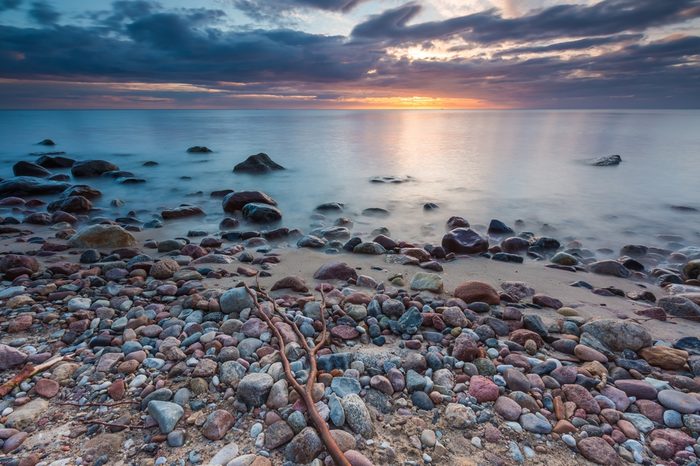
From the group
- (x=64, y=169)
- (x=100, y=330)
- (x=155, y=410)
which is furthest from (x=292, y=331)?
(x=64, y=169)

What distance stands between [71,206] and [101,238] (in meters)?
3.64

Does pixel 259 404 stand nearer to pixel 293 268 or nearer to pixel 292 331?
pixel 292 331

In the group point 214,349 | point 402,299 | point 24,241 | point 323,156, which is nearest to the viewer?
point 214,349

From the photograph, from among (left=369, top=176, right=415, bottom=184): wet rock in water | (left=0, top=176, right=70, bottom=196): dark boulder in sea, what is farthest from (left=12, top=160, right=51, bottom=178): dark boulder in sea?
(left=369, top=176, right=415, bottom=184): wet rock in water

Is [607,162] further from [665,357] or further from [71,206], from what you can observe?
[71,206]

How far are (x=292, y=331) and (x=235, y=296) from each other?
2.24 ft

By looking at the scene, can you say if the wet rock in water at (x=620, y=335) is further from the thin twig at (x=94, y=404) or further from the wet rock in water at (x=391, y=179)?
the wet rock in water at (x=391, y=179)

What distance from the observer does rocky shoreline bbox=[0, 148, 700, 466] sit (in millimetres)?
1803

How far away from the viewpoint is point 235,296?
3.08 meters

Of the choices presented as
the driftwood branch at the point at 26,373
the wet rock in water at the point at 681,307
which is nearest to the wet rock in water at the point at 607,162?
the wet rock in water at the point at 681,307

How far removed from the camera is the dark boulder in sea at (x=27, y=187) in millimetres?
9211

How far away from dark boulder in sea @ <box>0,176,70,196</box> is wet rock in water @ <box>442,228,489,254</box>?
33.9 ft

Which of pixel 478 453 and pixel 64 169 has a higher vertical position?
pixel 478 453

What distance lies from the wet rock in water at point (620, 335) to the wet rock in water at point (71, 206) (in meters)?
9.32
